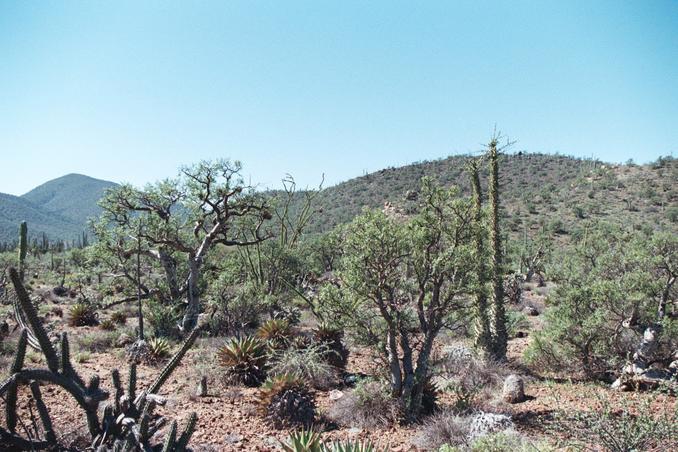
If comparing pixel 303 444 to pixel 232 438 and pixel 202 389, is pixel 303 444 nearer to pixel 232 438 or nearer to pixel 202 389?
pixel 232 438

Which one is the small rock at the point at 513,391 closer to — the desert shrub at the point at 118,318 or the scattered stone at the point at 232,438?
the scattered stone at the point at 232,438

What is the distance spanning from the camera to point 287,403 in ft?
23.9

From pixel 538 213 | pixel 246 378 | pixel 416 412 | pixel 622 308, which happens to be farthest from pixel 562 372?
pixel 538 213

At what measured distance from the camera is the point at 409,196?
50.5m

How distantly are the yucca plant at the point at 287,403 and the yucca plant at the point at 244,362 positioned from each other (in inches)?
74.7

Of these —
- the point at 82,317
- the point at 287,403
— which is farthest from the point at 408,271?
the point at 82,317

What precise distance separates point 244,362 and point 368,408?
333 centimetres

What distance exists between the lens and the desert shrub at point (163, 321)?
13789mm

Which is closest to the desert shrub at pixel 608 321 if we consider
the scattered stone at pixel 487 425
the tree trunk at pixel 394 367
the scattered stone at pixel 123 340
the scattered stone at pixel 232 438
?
the scattered stone at pixel 487 425

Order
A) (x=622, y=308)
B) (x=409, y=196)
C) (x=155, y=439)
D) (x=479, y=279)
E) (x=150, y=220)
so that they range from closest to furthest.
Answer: (x=155, y=439) → (x=479, y=279) → (x=622, y=308) → (x=150, y=220) → (x=409, y=196)

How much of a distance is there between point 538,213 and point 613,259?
1373 inches

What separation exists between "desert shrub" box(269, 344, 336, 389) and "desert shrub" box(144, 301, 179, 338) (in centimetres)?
563

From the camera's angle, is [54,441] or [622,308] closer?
[54,441]

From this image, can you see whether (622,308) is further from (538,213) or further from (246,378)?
(538,213)
